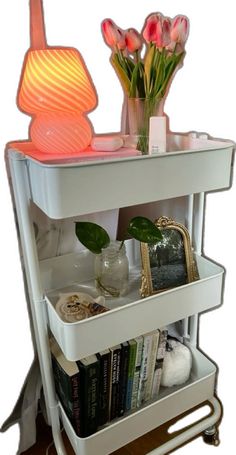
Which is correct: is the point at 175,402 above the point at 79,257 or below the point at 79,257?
below

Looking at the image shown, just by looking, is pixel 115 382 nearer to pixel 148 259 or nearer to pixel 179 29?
pixel 148 259

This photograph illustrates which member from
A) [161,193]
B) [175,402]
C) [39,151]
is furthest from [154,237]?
[175,402]

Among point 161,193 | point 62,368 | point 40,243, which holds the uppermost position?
point 161,193

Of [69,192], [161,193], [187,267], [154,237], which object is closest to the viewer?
[69,192]

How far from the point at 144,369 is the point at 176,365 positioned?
0.48 feet

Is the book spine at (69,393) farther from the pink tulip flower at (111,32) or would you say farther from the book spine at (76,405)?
the pink tulip flower at (111,32)

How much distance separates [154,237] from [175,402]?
59cm

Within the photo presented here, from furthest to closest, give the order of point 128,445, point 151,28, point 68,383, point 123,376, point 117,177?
point 128,445 < point 123,376 < point 68,383 < point 151,28 < point 117,177

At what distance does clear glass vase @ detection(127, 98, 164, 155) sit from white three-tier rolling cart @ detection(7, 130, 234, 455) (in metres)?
0.16

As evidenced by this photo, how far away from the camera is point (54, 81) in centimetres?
79

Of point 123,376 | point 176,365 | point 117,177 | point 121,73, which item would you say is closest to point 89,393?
point 123,376

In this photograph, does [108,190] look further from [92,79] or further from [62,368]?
[62,368]

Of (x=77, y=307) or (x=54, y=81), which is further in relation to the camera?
(x=77, y=307)

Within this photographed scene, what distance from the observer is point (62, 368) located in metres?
0.99
